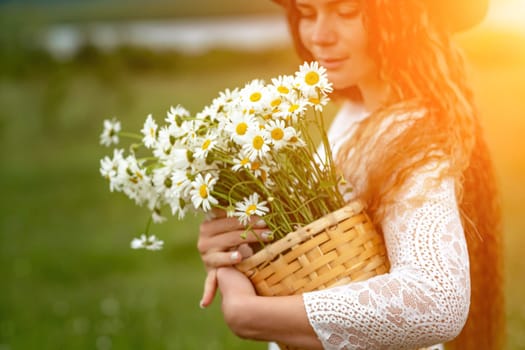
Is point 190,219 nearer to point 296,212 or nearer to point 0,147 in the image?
point 0,147

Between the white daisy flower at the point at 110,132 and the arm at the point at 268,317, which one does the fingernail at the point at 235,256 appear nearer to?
the arm at the point at 268,317

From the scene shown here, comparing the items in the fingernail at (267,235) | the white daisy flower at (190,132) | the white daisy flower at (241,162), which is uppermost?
the white daisy flower at (190,132)

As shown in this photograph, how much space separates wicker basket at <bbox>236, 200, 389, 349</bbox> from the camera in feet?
6.70

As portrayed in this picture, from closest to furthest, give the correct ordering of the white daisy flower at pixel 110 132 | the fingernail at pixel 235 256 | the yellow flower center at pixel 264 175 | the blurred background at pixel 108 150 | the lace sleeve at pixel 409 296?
the lace sleeve at pixel 409 296
the yellow flower center at pixel 264 175
the fingernail at pixel 235 256
the white daisy flower at pixel 110 132
the blurred background at pixel 108 150

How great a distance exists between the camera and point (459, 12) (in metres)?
2.30

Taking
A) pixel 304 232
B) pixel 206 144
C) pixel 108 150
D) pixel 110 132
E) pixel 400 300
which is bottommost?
pixel 400 300

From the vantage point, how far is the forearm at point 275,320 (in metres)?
2.02

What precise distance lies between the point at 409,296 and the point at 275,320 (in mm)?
320

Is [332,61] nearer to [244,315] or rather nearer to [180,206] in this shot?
[180,206]

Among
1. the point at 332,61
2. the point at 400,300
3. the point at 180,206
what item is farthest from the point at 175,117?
the point at 400,300

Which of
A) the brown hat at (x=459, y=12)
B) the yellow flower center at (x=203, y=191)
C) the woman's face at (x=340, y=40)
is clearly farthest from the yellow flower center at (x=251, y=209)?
the brown hat at (x=459, y=12)

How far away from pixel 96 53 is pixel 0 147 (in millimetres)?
1991

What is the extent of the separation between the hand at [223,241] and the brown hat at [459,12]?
2.37 ft

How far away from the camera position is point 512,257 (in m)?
7.17
